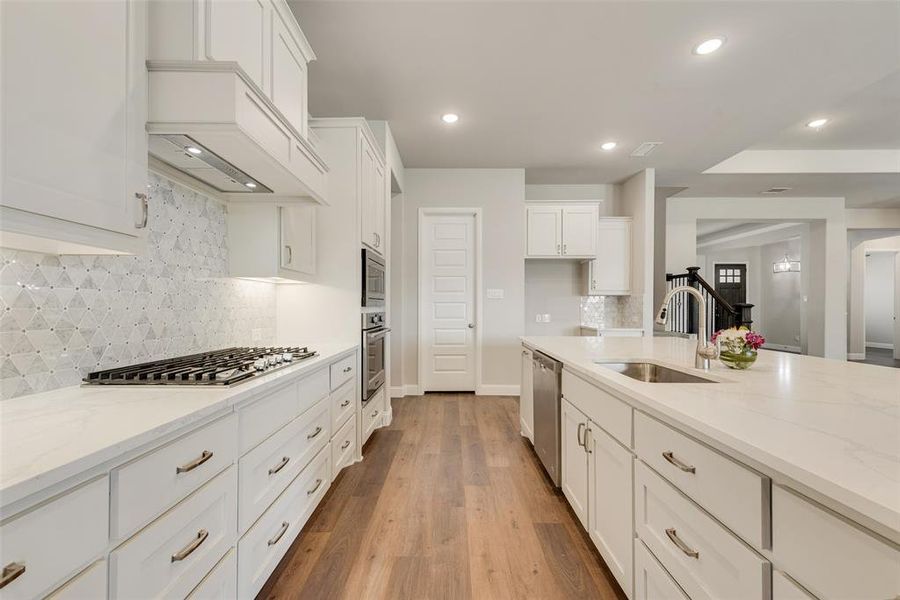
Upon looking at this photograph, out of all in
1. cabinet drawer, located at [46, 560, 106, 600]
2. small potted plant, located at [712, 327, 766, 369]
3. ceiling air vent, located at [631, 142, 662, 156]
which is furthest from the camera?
ceiling air vent, located at [631, 142, 662, 156]

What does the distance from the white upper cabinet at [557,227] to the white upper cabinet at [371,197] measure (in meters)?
2.13

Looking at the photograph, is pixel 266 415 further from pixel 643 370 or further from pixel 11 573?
pixel 643 370

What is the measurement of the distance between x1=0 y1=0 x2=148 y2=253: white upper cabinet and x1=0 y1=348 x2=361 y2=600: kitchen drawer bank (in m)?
0.56

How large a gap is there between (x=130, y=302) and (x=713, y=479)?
2.14 metres

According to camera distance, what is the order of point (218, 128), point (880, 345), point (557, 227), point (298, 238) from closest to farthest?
point (218, 128) → point (298, 238) → point (557, 227) → point (880, 345)

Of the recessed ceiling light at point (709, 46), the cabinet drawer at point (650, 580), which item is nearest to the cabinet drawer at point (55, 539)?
the cabinet drawer at point (650, 580)

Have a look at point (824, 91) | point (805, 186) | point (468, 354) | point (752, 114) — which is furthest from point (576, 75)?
point (805, 186)

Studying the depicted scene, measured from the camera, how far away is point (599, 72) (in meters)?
2.72

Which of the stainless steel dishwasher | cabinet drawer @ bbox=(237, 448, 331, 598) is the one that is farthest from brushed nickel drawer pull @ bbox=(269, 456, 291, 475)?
the stainless steel dishwasher

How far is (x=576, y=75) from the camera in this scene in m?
2.76

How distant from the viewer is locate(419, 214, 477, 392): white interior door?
4719mm

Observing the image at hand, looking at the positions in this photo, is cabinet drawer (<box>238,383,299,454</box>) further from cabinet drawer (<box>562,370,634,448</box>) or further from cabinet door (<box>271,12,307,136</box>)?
cabinet drawer (<box>562,370,634,448</box>)

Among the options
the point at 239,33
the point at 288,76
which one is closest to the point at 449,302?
the point at 288,76

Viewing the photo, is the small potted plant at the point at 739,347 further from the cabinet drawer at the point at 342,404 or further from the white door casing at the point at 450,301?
the white door casing at the point at 450,301
